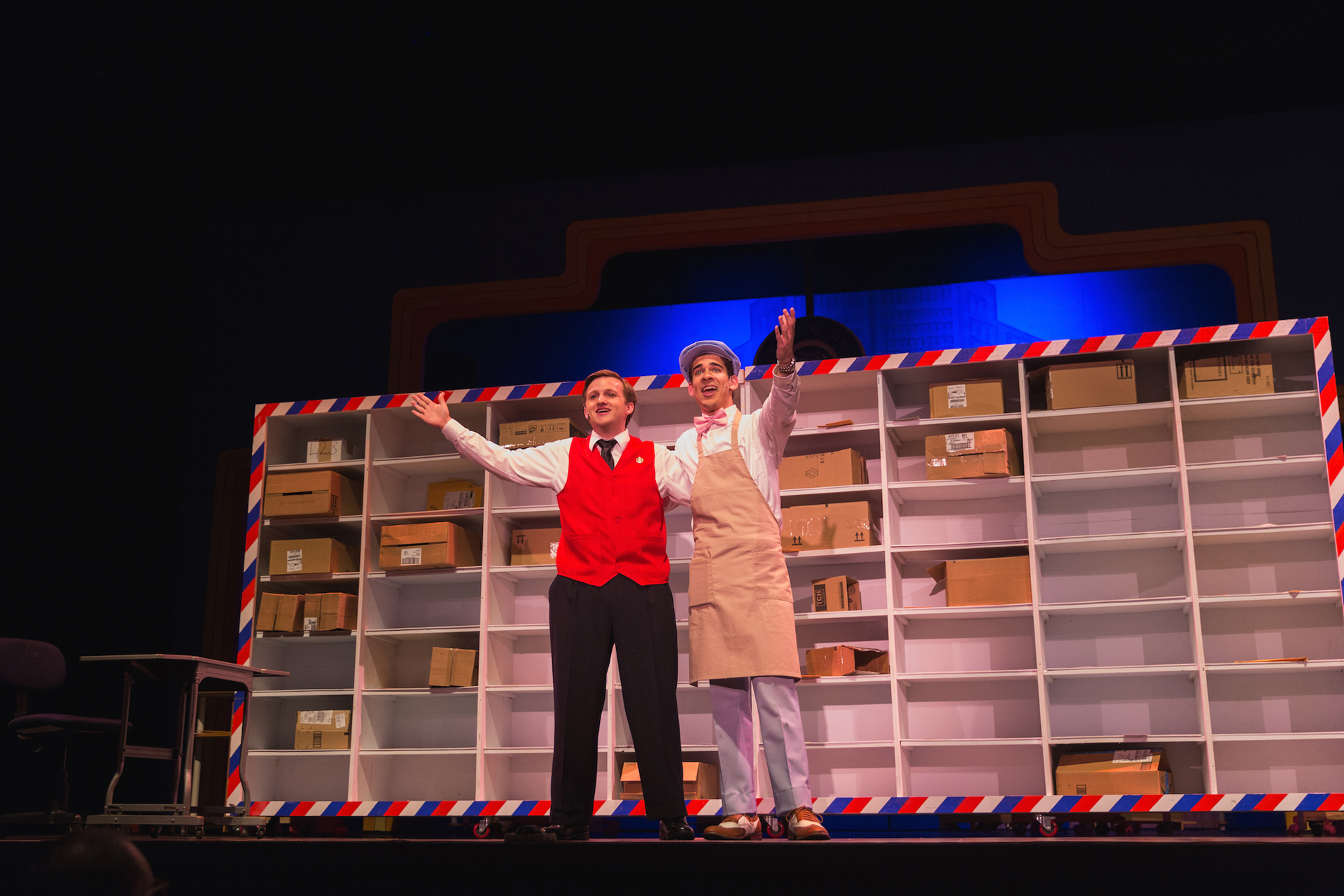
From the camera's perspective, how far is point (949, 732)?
4.98m

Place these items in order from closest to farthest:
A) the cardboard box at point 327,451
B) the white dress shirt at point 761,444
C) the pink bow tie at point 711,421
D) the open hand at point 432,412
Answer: the white dress shirt at point 761,444
the pink bow tie at point 711,421
the open hand at point 432,412
the cardboard box at point 327,451

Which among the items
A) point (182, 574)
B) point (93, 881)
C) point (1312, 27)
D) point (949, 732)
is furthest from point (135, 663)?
point (1312, 27)

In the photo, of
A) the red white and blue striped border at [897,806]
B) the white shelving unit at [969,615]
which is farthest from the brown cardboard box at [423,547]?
the red white and blue striped border at [897,806]

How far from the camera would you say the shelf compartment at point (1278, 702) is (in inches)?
181

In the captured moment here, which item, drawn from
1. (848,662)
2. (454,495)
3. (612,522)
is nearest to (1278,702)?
(848,662)

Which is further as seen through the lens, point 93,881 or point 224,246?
point 224,246

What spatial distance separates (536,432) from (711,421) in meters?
1.91

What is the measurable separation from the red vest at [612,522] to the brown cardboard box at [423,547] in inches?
74.5

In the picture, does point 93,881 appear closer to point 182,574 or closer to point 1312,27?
point 182,574

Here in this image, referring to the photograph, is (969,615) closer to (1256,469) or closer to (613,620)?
(1256,469)

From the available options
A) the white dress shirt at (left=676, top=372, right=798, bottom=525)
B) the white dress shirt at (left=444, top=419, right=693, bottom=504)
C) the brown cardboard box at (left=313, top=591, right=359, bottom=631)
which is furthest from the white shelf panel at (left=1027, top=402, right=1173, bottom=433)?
the brown cardboard box at (left=313, top=591, right=359, bottom=631)

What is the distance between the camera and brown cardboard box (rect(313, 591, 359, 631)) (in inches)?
208

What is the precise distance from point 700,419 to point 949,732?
7.20 ft

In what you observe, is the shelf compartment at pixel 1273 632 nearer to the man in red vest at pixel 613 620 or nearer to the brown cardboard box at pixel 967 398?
the brown cardboard box at pixel 967 398
